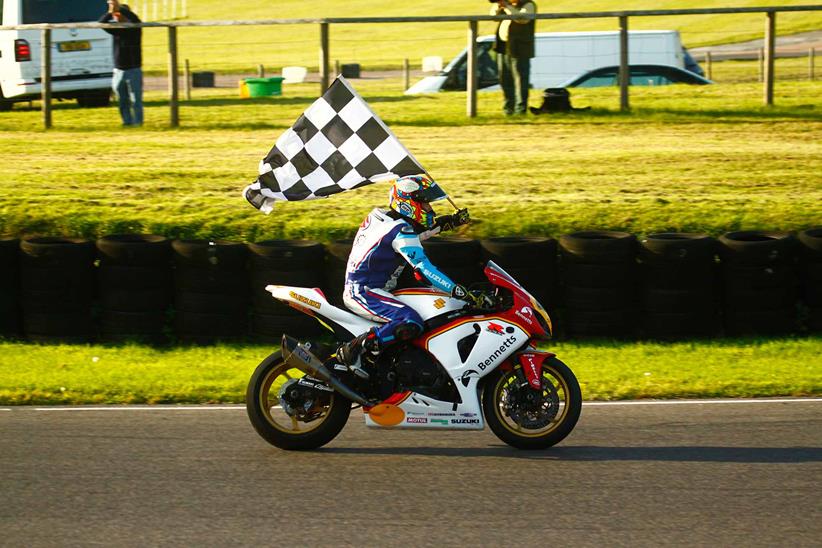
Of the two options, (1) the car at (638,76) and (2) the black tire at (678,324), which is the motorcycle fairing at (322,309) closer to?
(2) the black tire at (678,324)

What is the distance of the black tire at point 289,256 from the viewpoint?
9.95 metres

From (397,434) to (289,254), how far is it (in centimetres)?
264

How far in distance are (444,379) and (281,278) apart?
9.87 feet

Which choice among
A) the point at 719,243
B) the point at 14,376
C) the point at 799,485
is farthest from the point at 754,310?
the point at 14,376

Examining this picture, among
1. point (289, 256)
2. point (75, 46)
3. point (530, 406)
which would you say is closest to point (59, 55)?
point (75, 46)

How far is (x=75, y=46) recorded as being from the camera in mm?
19141

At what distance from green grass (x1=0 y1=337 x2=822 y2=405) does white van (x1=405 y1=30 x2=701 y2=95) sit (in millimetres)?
11490

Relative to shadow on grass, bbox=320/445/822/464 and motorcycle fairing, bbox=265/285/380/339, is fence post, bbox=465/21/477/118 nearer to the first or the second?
motorcycle fairing, bbox=265/285/380/339

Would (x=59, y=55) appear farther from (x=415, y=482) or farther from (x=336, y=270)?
(x=415, y=482)

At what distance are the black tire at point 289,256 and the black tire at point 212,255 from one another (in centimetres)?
13

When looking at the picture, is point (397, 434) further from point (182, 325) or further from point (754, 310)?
point (754, 310)

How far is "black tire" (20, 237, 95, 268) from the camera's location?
1009cm

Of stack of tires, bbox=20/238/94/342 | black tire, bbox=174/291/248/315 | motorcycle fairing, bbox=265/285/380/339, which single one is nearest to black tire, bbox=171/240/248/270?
black tire, bbox=174/291/248/315

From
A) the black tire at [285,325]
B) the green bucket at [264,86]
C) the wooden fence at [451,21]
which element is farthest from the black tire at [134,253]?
the green bucket at [264,86]
